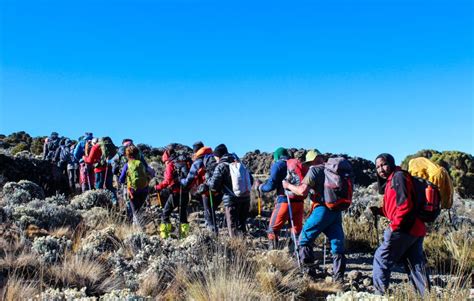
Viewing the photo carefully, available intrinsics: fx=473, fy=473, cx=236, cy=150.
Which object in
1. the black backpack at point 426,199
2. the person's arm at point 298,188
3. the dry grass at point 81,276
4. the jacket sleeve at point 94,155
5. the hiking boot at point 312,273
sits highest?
the jacket sleeve at point 94,155

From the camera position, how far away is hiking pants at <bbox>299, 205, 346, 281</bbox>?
6699mm

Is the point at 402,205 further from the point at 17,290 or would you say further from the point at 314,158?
the point at 17,290

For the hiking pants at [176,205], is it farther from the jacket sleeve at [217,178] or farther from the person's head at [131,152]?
the jacket sleeve at [217,178]

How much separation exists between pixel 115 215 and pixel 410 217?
6.90 meters

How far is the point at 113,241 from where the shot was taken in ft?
25.3

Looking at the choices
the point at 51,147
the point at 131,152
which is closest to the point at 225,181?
the point at 131,152

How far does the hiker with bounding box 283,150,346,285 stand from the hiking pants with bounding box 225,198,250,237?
1364mm

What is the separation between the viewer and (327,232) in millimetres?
6930

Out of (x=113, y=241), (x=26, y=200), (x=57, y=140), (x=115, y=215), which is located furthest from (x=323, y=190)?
(x=57, y=140)

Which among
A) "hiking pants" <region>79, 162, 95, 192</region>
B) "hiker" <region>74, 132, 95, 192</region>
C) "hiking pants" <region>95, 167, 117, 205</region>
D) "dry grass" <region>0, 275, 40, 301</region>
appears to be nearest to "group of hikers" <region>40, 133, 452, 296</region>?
"hiking pants" <region>95, 167, 117, 205</region>

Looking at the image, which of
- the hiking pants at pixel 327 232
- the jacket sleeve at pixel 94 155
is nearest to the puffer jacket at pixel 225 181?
the hiking pants at pixel 327 232

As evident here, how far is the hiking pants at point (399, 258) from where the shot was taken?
5555mm

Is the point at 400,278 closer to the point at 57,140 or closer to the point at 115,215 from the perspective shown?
the point at 115,215

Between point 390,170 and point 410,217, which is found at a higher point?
point 390,170
